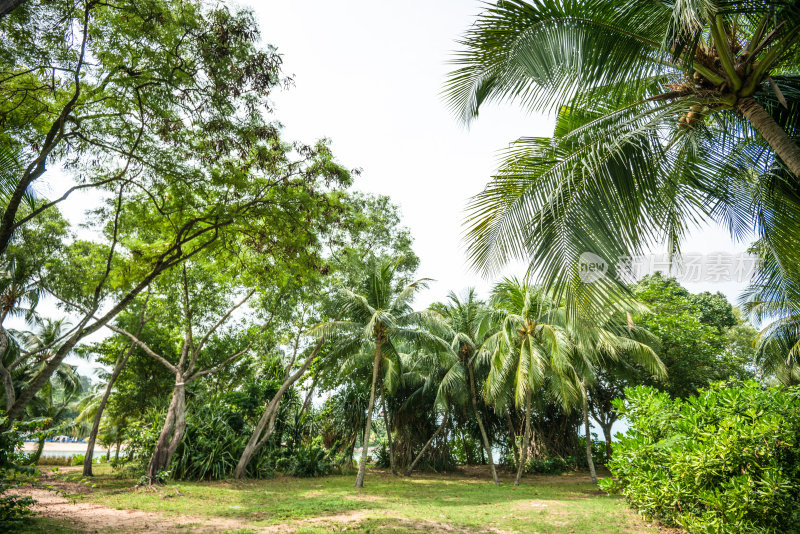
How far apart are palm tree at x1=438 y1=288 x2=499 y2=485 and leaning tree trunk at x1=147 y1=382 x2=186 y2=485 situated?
872 cm

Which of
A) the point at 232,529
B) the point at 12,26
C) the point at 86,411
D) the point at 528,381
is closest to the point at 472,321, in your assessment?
the point at 528,381

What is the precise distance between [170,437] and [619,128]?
13.5 metres

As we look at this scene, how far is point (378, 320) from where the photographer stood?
511 inches

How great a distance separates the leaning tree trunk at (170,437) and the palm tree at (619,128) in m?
11.5

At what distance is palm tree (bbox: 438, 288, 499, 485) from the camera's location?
601 inches

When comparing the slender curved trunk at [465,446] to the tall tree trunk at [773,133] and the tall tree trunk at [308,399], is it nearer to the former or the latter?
the tall tree trunk at [308,399]

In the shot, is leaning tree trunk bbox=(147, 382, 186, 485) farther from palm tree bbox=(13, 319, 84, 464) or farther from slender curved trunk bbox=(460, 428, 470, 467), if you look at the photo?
slender curved trunk bbox=(460, 428, 470, 467)

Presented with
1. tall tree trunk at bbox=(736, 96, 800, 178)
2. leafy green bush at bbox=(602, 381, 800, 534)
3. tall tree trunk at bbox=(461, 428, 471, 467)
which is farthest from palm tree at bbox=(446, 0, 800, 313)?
tall tree trunk at bbox=(461, 428, 471, 467)

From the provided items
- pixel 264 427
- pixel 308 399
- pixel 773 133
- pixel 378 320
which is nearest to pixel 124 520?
pixel 378 320

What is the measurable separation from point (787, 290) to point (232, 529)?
317 inches

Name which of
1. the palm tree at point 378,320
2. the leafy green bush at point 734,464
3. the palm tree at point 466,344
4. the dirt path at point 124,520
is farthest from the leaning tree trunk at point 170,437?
the leafy green bush at point 734,464

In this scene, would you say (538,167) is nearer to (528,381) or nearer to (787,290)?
(787,290)

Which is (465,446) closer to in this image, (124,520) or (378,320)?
(378,320)

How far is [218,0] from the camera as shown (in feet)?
17.6
